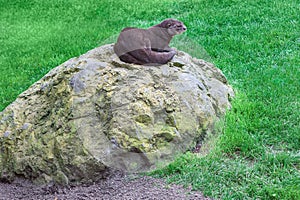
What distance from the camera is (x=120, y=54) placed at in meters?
4.29

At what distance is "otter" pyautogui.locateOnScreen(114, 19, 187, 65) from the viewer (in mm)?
4043

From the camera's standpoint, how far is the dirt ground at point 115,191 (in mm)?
3795

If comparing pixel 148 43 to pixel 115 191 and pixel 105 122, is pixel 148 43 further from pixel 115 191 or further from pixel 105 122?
pixel 115 191

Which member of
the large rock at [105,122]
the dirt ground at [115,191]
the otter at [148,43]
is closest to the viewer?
the dirt ground at [115,191]

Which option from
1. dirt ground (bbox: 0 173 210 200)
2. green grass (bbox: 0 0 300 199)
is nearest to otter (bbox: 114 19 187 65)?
green grass (bbox: 0 0 300 199)

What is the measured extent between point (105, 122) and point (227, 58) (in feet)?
10.5

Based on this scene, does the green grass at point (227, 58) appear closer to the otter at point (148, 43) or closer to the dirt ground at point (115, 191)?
the dirt ground at point (115, 191)

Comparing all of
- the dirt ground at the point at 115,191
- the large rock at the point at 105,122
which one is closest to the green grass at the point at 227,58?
the dirt ground at the point at 115,191

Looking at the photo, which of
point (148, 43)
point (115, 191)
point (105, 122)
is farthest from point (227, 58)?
point (115, 191)

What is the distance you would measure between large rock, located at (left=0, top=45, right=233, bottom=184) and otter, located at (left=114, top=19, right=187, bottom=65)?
0.25 feet

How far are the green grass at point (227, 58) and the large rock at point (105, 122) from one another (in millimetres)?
298

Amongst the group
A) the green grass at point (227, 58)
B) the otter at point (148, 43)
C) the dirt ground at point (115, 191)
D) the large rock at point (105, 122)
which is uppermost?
the otter at point (148, 43)

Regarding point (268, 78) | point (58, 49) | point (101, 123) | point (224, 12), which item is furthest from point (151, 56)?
point (224, 12)

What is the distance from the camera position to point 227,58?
6.72 meters
